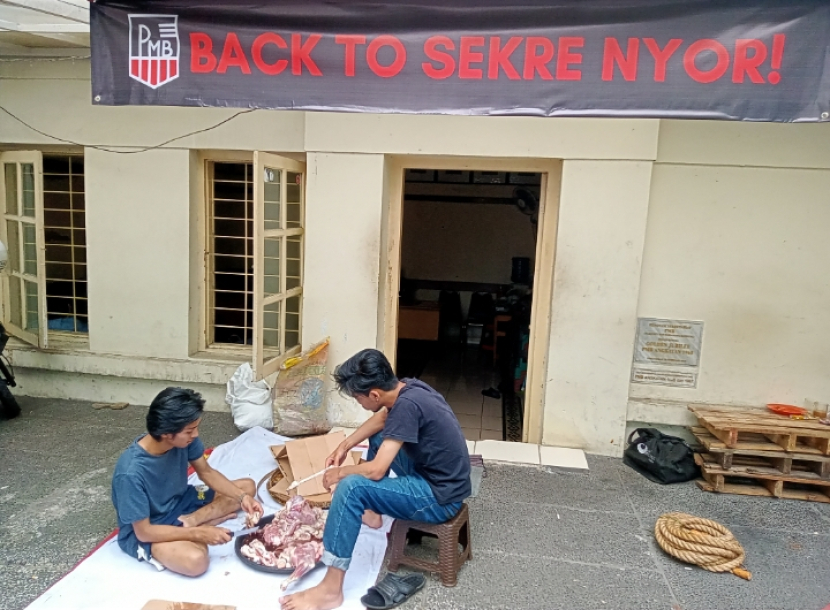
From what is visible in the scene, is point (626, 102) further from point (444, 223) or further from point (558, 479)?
point (444, 223)

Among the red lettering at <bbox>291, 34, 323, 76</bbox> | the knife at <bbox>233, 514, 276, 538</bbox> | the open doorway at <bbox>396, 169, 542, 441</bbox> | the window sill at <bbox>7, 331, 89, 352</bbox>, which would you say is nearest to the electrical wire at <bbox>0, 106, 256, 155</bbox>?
the window sill at <bbox>7, 331, 89, 352</bbox>

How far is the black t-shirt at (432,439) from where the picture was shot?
3.12 meters

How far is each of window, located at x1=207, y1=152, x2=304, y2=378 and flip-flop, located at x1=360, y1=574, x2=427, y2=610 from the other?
2.21 m

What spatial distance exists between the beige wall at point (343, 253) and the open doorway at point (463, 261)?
12.7 feet

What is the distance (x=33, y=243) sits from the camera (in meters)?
6.27

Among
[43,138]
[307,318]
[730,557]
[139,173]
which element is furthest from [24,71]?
[730,557]

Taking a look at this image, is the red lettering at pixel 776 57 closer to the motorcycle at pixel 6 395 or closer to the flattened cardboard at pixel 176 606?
the flattened cardboard at pixel 176 606

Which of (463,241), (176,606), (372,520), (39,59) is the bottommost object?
(176,606)

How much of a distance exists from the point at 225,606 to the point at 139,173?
4.24 m

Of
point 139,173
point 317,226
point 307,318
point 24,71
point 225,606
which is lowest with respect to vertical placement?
point 225,606

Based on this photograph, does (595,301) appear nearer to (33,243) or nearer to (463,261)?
(33,243)

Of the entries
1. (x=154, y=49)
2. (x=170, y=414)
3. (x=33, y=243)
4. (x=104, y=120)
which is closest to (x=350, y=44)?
(x=154, y=49)

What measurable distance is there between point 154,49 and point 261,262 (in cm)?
175

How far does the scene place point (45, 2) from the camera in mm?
4148
